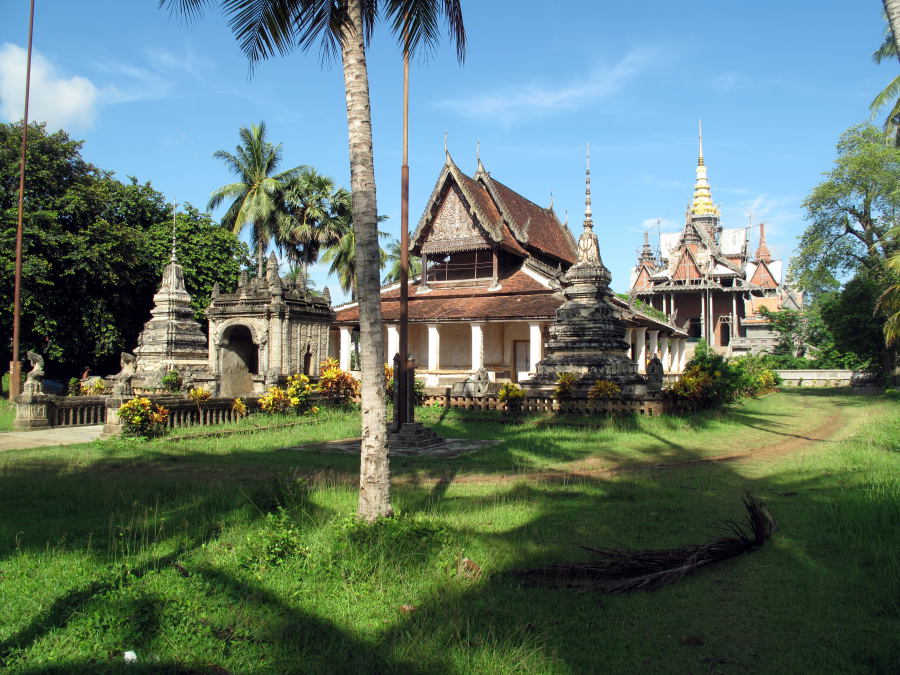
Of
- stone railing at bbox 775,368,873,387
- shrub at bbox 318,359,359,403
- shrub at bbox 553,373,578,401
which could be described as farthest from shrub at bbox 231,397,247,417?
stone railing at bbox 775,368,873,387

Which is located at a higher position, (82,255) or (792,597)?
(82,255)

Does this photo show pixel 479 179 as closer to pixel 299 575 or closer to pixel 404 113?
pixel 404 113

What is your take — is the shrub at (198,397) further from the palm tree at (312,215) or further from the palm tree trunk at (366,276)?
the palm tree at (312,215)

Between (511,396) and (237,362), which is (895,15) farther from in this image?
(237,362)

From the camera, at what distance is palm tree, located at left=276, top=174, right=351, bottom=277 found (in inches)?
1340

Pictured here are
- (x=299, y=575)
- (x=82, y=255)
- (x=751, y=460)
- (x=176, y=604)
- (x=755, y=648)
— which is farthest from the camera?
(x=82, y=255)

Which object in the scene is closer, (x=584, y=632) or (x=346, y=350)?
(x=584, y=632)

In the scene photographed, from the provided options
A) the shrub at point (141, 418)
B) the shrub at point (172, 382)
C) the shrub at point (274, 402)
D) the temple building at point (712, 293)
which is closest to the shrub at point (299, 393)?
the shrub at point (274, 402)

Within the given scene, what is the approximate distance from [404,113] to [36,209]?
16808 mm

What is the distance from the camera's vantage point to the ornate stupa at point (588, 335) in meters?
16.6

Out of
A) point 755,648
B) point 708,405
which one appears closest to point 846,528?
point 755,648

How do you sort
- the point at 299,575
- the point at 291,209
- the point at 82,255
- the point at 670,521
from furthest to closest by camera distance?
the point at 291,209 < the point at 82,255 < the point at 670,521 < the point at 299,575

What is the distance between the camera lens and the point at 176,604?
13.4 feet

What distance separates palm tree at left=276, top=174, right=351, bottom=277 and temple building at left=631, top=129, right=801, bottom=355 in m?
23.9
